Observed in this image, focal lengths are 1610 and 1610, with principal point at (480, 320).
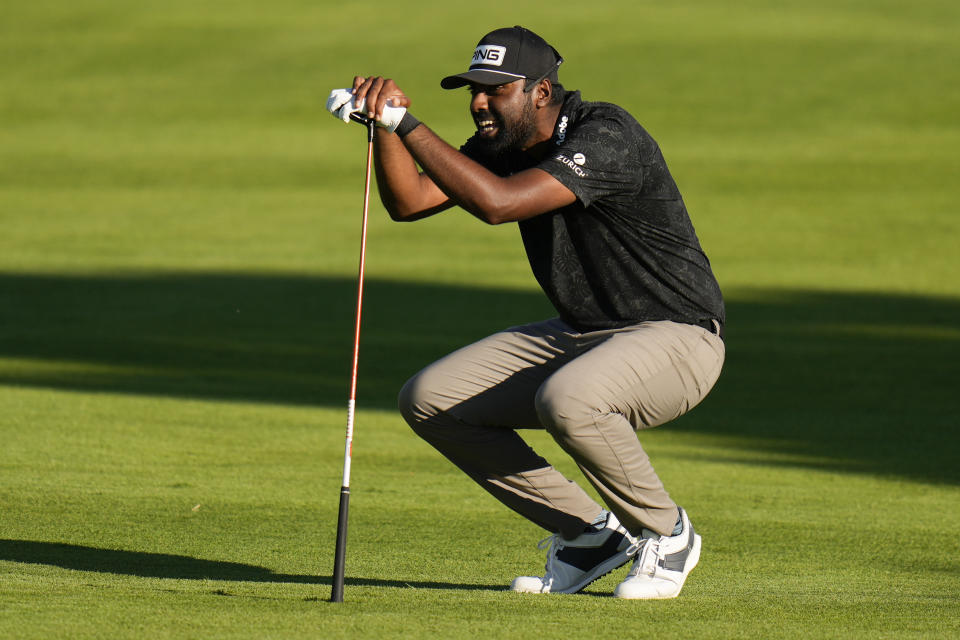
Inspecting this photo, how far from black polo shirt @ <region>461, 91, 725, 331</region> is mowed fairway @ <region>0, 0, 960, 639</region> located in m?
1.04

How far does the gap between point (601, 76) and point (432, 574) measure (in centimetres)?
2834

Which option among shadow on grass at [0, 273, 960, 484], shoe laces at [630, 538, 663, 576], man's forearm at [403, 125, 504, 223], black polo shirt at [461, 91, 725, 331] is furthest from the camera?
shadow on grass at [0, 273, 960, 484]

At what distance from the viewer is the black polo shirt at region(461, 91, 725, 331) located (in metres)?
5.56

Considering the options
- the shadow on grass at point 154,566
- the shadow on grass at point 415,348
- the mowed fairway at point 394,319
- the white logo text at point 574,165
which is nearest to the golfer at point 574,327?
the white logo text at point 574,165

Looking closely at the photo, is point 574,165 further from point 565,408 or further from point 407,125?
point 565,408

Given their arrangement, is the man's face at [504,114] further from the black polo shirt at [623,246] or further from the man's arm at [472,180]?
the man's arm at [472,180]

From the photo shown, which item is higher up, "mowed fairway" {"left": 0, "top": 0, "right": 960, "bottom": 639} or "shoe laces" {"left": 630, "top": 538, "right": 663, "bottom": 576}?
"shoe laces" {"left": 630, "top": 538, "right": 663, "bottom": 576}

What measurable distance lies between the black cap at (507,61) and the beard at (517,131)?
0.29 ft

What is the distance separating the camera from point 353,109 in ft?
17.4

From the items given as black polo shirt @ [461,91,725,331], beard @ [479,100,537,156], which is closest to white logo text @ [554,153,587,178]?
black polo shirt @ [461,91,725,331]

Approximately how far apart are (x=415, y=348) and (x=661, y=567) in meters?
8.56

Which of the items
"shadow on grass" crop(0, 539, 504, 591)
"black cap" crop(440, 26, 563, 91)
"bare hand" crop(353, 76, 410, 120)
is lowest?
"shadow on grass" crop(0, 539, 504, 591)

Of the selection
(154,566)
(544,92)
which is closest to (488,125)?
(544,92)

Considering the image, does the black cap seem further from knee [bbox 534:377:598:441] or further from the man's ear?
knee [bbox 534:377:598:441]
